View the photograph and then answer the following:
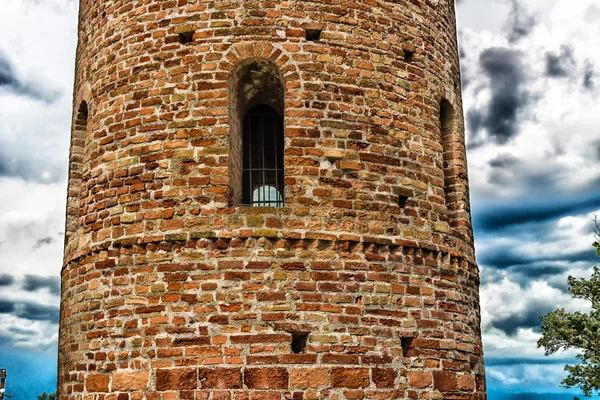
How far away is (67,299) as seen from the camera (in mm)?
7688

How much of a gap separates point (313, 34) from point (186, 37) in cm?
135

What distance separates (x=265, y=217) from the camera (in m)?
6.57

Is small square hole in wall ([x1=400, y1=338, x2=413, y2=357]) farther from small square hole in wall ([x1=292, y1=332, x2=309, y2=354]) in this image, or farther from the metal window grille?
the metal window grille

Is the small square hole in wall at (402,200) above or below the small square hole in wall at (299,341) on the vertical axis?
above

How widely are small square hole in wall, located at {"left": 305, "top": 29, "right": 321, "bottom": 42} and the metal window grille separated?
1.11 meters

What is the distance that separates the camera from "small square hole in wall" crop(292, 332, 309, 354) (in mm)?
6387

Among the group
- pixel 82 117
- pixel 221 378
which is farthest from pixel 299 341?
pixel 82 117

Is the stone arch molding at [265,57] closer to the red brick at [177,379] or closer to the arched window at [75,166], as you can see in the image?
the arched window at [75,166]

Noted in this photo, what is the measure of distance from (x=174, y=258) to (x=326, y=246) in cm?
148

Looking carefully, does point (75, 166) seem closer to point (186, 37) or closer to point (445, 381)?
point (186, 37)

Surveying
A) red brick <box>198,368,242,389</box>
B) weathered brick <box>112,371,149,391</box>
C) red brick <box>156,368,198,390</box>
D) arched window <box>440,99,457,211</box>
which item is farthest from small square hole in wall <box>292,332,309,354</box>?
arched window <box>440,99,457,211</box>

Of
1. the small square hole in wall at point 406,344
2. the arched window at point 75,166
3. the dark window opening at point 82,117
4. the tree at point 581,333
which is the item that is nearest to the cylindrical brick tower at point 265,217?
the small square hole in wall at point 406,344

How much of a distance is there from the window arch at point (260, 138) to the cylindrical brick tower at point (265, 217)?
0.02m

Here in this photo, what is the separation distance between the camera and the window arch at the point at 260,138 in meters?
7.35
